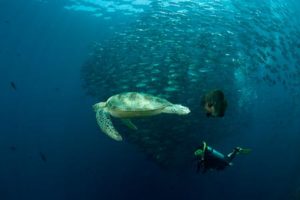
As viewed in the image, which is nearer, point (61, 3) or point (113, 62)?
point (113, 62)

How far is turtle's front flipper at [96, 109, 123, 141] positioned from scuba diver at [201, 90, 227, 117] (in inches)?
55.6

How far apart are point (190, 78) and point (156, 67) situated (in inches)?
83.9

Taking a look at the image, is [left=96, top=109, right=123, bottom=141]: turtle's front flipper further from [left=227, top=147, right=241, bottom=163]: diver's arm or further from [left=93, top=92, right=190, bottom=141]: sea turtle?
[left=227, top=147, right=241, bottom=163]: diver's arm

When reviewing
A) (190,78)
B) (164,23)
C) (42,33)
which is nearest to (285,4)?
(164,23)

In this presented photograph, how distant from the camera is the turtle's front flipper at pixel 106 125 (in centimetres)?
546

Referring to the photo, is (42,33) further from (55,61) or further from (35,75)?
(35,75)

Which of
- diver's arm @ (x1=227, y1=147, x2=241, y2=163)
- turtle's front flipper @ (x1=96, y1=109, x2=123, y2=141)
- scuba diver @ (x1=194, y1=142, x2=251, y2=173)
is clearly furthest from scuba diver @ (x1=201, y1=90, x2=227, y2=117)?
diver's arm @ (x1=227, y1=147, x2=241, y2=163)

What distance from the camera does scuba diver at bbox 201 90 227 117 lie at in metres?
4.70

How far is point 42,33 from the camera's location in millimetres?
35094

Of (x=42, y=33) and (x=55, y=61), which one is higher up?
(x=42, y=33)

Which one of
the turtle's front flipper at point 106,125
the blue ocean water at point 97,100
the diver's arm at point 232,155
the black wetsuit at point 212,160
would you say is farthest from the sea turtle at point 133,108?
the blue ocean water at point 97,100

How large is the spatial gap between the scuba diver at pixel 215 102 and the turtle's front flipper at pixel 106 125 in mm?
1412

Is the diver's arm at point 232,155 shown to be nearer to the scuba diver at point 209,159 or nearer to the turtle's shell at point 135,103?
the scuba diver at point 209,159

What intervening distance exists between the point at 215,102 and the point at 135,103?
156 cm
